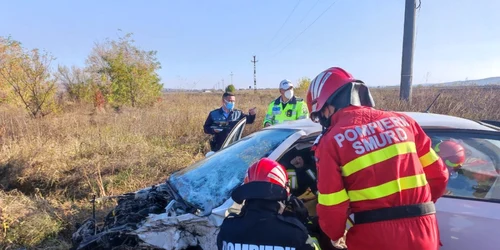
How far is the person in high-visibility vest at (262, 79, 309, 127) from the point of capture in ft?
17.1

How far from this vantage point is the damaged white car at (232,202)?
2.01m

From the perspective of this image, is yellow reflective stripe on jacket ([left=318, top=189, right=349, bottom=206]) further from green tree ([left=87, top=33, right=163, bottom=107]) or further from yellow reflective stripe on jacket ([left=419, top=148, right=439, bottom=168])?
green tree ([left=87, top=33, right=163, bottom=107])

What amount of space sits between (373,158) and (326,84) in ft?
1.60

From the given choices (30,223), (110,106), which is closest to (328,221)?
(30,223)

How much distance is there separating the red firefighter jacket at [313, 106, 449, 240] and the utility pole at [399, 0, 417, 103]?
24.2 feet

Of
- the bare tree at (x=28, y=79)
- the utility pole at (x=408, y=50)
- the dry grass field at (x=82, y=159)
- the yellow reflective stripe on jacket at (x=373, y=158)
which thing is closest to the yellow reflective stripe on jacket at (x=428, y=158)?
the yellow reflective stripe on jacket at (x=373, y=158)

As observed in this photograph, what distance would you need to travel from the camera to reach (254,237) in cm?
154

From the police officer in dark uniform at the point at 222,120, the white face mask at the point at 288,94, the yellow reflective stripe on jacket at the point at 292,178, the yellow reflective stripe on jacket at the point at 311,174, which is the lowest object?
the yellow reflective stripe on jacket at the point at 292,178

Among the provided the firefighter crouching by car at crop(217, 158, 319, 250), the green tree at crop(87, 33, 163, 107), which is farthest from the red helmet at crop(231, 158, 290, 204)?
the green tree at crop(87, 33, 163, 107)

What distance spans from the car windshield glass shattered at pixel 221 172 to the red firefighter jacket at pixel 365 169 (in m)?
0.84

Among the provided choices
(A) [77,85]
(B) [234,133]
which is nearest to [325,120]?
(B) [234,133]

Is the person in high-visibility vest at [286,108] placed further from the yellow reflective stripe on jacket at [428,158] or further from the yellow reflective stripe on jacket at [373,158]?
the yellow reflective stripe on jacket at [373,158]

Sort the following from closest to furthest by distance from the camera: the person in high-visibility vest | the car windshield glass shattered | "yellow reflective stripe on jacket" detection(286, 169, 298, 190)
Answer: the car windshield glass shattered → "yellow reflective stripe on jacket" detection(286, 169, 298, 190) → the person in high-visibility vest

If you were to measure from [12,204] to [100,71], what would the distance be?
17.8m
